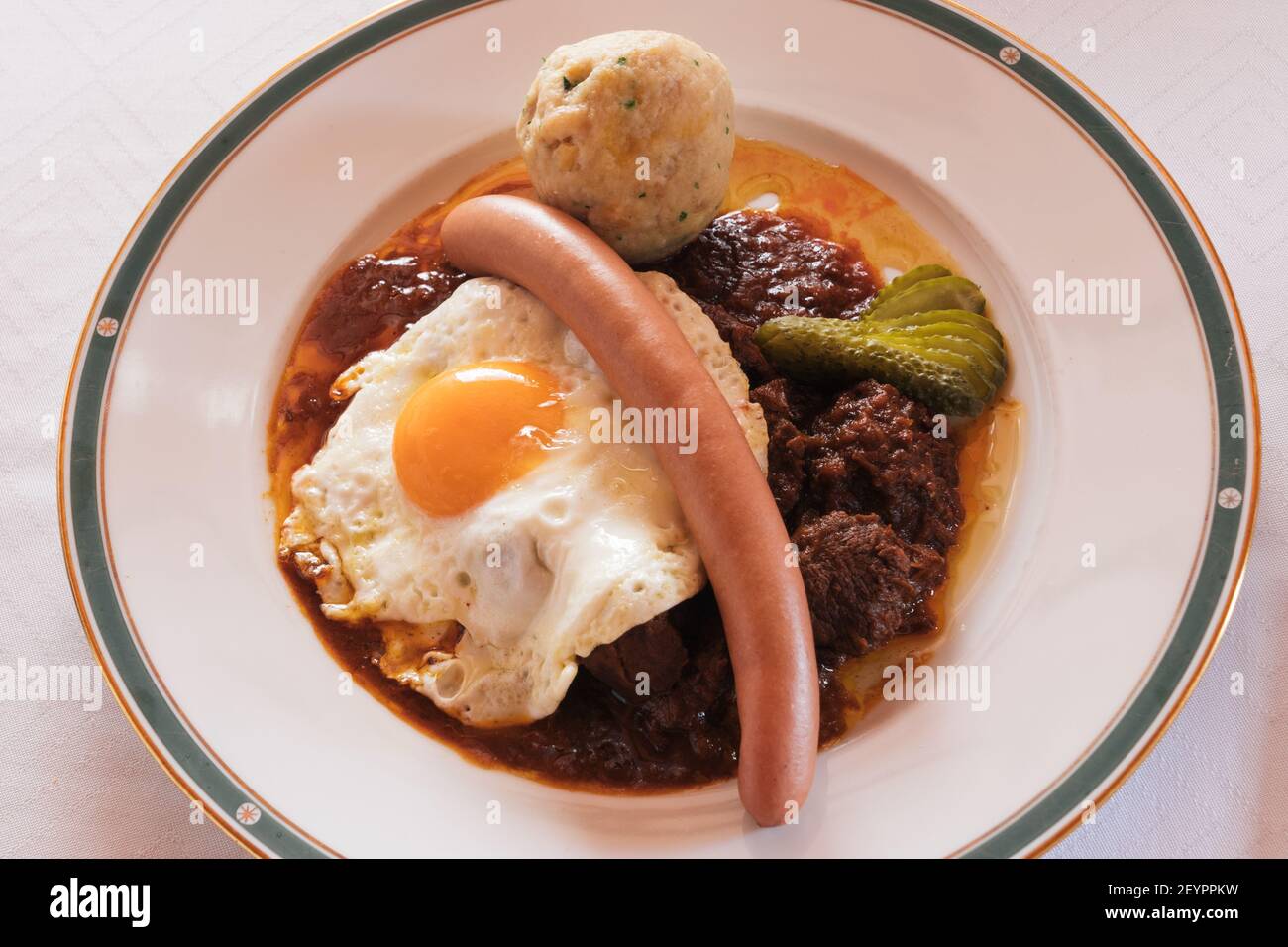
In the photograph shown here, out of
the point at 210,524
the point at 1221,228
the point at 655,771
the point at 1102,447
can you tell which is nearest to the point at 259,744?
the point at 210,524

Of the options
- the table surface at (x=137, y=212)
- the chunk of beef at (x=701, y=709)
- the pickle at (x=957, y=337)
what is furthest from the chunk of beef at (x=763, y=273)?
the table surface at (x=137, y=212)

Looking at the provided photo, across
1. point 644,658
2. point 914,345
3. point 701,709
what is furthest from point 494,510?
point 914,345

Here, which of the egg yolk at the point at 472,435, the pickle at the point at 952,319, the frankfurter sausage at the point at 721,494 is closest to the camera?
the frankfurter sausage at the point at 721,494

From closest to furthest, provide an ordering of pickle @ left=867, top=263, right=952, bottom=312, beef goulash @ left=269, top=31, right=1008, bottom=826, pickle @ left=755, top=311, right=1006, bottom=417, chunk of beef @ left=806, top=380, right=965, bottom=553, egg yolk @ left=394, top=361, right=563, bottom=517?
beef goulash @ left=269, top=31, right=1008, bottom=826, egg yolk @ left=394, top=361, right=563, bottom=517, chunk of beef @ left=806, top=380, right=965, bottom=553, pickle @ left=755, top=311, right=1006, bottom=417, pickle @ left=867, top=263, right=952, bottom=312

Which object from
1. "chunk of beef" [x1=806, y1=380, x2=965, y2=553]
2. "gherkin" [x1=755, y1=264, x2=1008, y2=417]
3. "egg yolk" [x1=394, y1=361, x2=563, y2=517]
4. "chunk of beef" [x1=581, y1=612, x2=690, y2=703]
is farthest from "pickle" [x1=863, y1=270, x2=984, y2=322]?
"chunk of beef" [x1=581, y1=612, x2=690, y2=703]

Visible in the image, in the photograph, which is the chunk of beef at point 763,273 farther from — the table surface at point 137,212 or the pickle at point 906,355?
the table surface at point 137,212

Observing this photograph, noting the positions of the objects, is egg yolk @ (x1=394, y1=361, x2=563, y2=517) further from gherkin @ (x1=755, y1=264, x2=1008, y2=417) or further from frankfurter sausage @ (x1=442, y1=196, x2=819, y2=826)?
gherkin @ (x1=755, y1=264, x2=1008, y2=417)
